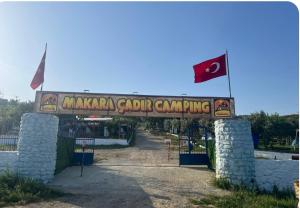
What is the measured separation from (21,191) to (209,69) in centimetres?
992

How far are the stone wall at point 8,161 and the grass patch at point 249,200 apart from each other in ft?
26.9

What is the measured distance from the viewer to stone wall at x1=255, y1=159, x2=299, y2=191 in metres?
12.4

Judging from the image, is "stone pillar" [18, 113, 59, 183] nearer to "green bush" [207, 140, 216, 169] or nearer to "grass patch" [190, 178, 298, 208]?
"grass patch" [190, 178, 298, 208]

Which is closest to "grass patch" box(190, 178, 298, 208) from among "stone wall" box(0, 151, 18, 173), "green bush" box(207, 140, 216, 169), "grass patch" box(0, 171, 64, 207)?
"green bush" box(207, 140, 216, 169)

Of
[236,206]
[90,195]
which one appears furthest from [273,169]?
[90,195]

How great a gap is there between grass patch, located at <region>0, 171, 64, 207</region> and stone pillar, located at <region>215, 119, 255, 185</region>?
7518 mm

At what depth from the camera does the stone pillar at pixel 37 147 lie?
1213 centimetres

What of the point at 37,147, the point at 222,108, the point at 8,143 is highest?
the point at 222,108

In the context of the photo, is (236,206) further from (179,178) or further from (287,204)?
(179,178)

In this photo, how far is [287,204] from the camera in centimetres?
977

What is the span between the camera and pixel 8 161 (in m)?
12.2

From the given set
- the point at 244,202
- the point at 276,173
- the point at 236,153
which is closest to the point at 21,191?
the point at 244,202

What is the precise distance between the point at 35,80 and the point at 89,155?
7698 mm

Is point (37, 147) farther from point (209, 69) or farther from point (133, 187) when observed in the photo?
point (209, 69)
